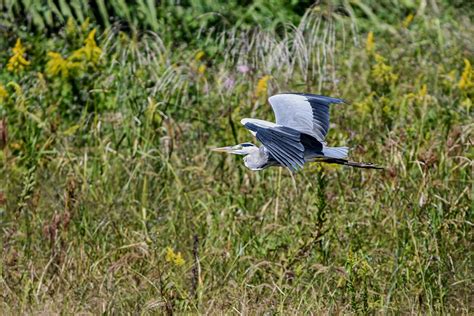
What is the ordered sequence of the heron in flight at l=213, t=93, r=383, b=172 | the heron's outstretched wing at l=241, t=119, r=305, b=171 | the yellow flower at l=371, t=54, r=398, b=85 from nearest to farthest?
1. the heron's outstretched wing at l=241, t=119, r=305, b=171
2. the heron in flight at l=213, t=93, r=383, b=172
3. the yellow flower at l=371, t=54, r=398, b=85

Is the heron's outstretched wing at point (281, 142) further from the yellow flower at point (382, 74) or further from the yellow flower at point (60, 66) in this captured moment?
the yellow flower at point (60, 66)

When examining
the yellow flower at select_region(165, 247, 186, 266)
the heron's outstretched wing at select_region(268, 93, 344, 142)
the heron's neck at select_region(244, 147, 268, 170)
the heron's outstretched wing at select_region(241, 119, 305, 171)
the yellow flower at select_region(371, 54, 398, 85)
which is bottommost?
the yellow flower at select_region(165, 247, 186, 266)

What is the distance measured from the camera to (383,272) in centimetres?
571

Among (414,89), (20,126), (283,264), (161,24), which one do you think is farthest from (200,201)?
(161,24)

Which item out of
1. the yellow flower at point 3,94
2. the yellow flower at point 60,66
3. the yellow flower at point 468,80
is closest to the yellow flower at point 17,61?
the yellow flower at point 60,66

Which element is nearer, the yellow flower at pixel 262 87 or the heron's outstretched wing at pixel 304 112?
the heron's outstretched wing at pixel 304 112

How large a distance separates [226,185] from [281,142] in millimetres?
1467

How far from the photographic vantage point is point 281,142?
198 inches

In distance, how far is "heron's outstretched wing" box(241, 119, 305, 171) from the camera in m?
4.86

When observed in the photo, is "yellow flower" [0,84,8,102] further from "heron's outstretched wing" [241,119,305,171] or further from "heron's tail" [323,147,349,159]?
"heron's tail" [323,147,349,159]

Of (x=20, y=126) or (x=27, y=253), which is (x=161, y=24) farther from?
(x=27, y=253)

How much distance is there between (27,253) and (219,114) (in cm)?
183

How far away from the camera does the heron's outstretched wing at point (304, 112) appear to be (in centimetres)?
541

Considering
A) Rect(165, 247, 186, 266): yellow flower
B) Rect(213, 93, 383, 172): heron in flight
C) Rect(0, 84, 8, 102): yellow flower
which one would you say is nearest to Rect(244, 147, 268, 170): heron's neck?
Rect(213, 93, 383, 172): heron in flight
